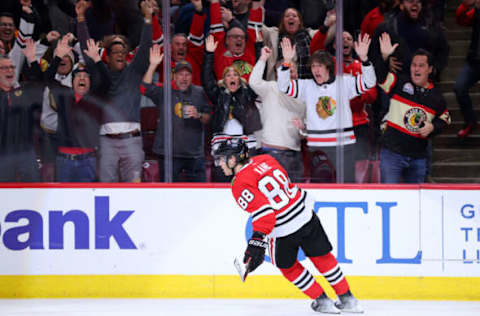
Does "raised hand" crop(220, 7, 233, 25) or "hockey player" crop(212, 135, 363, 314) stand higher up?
"raised hand" crop(220, 7, 233, 25)

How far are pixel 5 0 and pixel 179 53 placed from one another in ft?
4.62

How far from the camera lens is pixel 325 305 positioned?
158 inches

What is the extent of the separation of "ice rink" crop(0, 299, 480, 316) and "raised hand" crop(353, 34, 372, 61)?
1812 mm

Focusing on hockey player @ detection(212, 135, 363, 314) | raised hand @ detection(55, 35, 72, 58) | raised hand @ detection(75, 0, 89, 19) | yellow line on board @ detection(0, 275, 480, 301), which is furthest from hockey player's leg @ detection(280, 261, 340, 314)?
raised hand @ detection(75, 0, 89, 19)

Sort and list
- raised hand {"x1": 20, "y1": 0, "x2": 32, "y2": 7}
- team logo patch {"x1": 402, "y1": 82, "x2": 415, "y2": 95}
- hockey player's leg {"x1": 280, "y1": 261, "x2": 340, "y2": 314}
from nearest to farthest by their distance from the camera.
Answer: hockey player's leg {"x1": 280, "y1": 261, "x2": 340, "y2": 314}, team logo patch {"x1": 402, "y1": 82, "x2": 415, "y2": 95}, raised hand {"x1": 20, "y1": 0, "x2": 32, "y2": 7}

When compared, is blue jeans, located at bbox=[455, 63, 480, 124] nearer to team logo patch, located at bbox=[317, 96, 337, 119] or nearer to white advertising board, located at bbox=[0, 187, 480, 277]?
white advertising board, located at bbox=[0, 187, 480, 277]

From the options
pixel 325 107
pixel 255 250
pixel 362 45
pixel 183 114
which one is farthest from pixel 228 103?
pixel 255 250

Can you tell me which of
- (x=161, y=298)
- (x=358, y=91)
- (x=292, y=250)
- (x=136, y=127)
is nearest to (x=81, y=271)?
(x=161, y=298)

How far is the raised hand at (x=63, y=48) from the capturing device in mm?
5004

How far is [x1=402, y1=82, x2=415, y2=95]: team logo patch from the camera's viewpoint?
4887mm

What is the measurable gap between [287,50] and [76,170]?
1818mm

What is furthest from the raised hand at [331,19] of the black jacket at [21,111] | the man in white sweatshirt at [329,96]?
the black jacket at [21,111]

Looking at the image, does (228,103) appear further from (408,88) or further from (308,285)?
(308,285)

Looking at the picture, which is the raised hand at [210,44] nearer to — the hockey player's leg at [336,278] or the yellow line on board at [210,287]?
the yellow line on board at [210,287]
